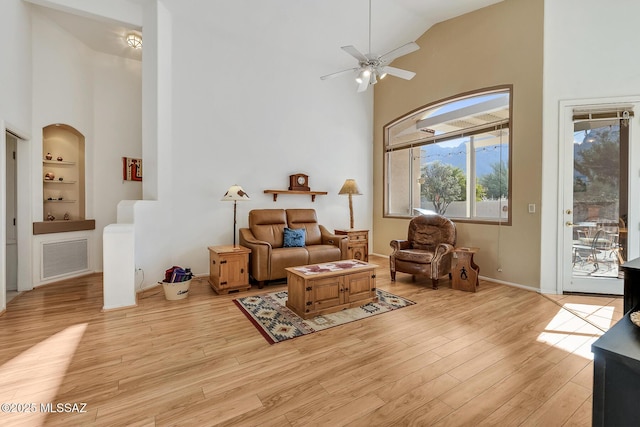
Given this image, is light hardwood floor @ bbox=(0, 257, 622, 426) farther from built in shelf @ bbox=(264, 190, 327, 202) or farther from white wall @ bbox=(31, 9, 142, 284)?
built in shelf @ bbox=(264, 190, 327, 202)

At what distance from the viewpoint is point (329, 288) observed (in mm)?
3096

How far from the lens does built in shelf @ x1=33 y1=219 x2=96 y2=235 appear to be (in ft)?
13.1

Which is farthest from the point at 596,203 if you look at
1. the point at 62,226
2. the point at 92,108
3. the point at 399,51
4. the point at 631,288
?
the point at 92,108

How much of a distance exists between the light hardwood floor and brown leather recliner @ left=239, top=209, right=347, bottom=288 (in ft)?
3.00

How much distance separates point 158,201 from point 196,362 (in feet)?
8.68

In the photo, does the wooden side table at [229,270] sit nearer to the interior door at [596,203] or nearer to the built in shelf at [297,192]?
the built in shelf at [297,192]

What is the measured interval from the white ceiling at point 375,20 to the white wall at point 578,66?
110cm

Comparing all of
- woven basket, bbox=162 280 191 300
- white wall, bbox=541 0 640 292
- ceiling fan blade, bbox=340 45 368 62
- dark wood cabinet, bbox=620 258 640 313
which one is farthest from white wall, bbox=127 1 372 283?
dark wood cabinet, bbox=620 258 640 313

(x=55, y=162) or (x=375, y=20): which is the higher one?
(x=375, y=20)

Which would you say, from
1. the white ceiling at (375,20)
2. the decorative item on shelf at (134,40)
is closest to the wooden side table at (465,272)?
the white ceiling at (375,20)

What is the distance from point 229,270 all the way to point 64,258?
9.12 feet

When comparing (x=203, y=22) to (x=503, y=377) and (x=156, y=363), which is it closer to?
(x=156, y=363)

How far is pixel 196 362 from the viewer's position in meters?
2.13

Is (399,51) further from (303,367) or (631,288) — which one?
(303,367)
